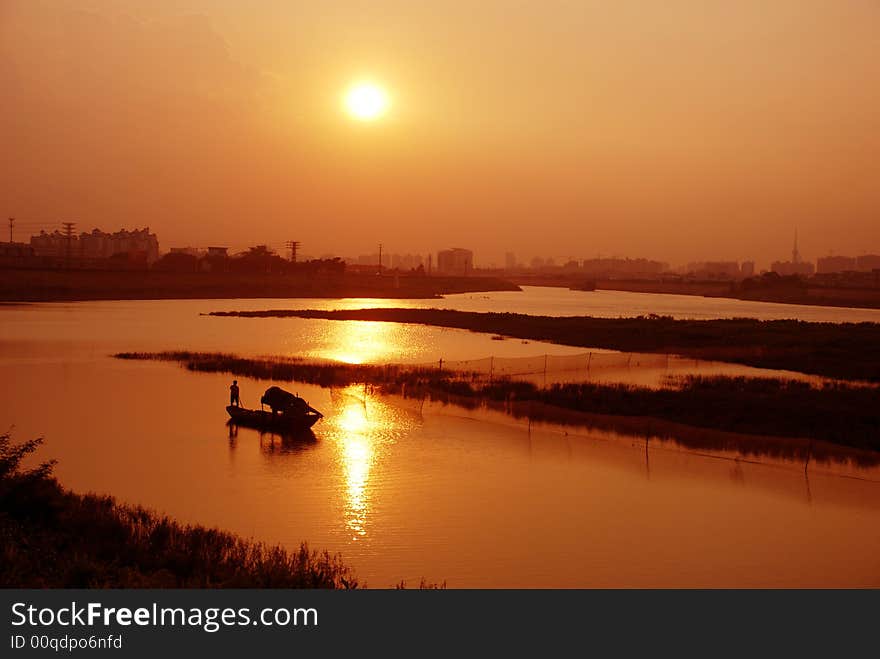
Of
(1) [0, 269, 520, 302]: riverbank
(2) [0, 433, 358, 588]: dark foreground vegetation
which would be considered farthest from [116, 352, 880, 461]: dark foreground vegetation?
(1) [0, 269, 520, 302]: riverbank

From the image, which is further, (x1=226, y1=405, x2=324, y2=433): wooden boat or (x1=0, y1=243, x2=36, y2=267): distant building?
(x1=0, y1=243, x2=36, y2=267): distant building

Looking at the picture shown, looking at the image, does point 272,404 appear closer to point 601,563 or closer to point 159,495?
point 159,495

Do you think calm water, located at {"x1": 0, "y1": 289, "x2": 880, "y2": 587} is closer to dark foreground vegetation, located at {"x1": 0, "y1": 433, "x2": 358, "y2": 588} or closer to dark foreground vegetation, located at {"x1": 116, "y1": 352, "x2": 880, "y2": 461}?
dark foreground vegetation, located at {"x1": 0, "y1": 433, "x2": 358, "y2": 588}

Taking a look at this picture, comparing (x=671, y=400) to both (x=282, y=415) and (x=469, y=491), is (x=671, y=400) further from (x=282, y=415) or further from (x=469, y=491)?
(x=282, y=415)

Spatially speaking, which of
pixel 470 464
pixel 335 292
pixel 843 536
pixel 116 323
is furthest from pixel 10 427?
pixel 335 292

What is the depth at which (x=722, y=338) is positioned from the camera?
53.5 meters

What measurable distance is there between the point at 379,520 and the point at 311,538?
1599 mm

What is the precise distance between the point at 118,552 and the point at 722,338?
156 ft

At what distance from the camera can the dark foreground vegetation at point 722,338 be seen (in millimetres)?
41312

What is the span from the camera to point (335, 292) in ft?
451

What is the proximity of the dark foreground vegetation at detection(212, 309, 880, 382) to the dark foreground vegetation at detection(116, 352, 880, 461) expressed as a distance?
28.8 ft

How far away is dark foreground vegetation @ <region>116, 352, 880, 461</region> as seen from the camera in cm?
2373

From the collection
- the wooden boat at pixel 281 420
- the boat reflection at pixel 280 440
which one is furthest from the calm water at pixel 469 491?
the wooden boat at pixel 281 420
